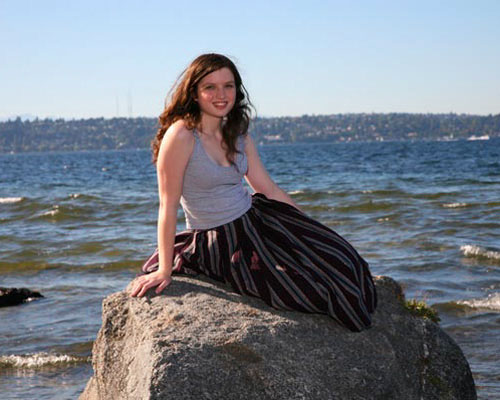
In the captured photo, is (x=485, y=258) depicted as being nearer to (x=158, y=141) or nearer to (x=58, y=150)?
(x=158, y=141)

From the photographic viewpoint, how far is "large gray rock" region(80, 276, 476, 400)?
378 centimetres

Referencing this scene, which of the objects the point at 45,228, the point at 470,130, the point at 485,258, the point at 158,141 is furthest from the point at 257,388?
the point at 470,130

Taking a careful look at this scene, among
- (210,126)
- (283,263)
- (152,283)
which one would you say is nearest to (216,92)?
(210,126)

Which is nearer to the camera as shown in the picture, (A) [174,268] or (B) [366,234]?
(A) [174,268]

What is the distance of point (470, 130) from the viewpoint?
168 m

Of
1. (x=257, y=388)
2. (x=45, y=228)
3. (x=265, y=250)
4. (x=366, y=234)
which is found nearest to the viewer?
(x=257, y=388)

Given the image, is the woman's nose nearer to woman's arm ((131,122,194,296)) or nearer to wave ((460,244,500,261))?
woman's arm ((131,122,194,296))

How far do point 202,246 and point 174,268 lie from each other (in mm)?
250

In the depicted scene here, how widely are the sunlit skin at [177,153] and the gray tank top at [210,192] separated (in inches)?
2.6

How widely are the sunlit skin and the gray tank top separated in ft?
0.22

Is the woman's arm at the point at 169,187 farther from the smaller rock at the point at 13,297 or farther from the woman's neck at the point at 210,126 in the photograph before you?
the smaller rock at the point at 13,297

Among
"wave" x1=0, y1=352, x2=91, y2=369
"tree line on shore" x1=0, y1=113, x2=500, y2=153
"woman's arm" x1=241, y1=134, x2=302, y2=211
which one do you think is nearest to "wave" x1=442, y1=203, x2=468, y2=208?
"wave" x1=0, y1=352, x2=91, y2=369

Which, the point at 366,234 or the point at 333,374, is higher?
the point at 333,374

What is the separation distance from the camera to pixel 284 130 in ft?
598
